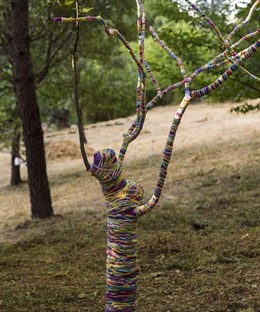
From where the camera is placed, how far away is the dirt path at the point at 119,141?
10.1m

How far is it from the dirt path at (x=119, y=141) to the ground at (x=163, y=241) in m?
0.08

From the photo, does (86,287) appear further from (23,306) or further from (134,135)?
(134,135)

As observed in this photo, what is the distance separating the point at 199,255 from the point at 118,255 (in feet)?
7.48

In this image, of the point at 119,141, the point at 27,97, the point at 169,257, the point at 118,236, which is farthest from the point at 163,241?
the point at 119,141

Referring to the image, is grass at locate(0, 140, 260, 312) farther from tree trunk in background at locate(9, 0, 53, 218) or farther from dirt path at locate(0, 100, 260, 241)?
dirt path at locate(0, 100, 260, 241)

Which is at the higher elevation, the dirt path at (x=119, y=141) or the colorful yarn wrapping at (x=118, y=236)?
the colorful yarn wrapping at (x=118, y=236)

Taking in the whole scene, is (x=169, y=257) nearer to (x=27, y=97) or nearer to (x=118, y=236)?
(x=118, y=236)

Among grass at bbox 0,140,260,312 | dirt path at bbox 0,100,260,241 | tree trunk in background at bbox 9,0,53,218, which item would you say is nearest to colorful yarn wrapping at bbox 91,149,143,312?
grass at bbox 0,140,260,312

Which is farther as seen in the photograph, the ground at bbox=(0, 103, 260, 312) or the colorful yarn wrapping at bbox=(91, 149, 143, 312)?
the ground at bbox=(0, 103, 260, 312)

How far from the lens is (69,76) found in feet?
38.4

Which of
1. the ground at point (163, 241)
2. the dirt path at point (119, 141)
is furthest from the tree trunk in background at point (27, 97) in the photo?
the dirt path at point (119, 141)

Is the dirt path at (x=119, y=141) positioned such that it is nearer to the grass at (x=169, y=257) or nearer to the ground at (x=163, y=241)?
the ground at (x=163, y=241)

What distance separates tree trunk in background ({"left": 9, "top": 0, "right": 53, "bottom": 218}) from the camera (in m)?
7.88

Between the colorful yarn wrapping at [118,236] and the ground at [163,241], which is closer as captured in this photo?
the colorful yarn wrapping at [118,236]
